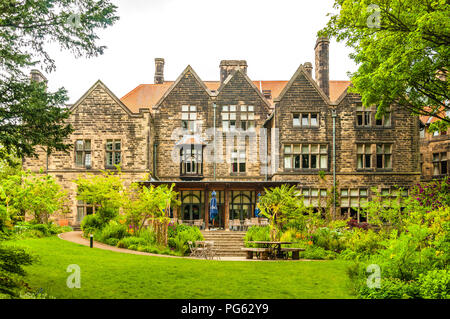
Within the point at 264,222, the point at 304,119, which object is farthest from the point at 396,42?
the point at 304,119

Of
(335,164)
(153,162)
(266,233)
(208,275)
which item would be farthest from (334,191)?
(208,275)

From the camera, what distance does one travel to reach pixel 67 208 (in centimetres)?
2769

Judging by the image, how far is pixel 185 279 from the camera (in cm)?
1077

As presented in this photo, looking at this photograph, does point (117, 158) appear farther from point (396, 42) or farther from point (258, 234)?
point (396, 42)

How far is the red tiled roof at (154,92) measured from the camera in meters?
33.3

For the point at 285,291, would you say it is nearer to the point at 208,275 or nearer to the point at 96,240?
the point at 208,275

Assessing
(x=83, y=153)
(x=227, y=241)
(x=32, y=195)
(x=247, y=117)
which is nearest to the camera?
(x=32, y=195)

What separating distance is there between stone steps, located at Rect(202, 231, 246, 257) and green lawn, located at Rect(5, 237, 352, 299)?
5909 millimetres

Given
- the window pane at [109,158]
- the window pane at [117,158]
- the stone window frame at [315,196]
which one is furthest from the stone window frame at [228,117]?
the window pane at [109,158]

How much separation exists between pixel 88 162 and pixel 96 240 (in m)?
10.1

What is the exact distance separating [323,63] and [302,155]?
25.3ft

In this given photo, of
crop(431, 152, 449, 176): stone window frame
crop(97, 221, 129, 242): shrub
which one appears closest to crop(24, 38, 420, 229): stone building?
crop(431, 152, 449, 176): stone window frame

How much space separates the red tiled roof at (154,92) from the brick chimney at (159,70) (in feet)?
3.31

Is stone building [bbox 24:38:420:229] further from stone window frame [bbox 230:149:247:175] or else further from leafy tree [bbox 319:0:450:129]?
leafy tree [bbox 319:0:450:129]
